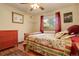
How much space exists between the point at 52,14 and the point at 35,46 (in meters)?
0.50

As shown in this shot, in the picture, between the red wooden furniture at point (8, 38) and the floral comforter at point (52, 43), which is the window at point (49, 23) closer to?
the floral comforter at point (52, 43)

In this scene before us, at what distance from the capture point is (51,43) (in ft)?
3.76

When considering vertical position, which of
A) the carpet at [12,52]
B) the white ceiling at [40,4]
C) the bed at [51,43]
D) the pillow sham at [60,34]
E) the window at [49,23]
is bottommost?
the carpet at [12,52]

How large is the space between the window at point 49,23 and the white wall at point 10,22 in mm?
214

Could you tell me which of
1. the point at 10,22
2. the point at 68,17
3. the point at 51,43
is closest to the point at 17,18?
the point at 10,22

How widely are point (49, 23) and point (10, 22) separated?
529mm

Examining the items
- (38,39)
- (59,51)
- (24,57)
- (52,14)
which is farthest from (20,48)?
(52,14)

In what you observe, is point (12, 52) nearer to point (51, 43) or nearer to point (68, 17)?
point (51, 43)

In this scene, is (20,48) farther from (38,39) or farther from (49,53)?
(49,53)

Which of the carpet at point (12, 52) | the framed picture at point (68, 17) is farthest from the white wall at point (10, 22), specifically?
the framed picture at point (68, 17)

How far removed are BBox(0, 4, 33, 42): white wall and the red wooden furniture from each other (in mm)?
47

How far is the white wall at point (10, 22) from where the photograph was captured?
3.62 ft

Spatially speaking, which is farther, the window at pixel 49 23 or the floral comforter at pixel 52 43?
the window at pixel 49 23

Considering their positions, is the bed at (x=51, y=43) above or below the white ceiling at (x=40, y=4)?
below
